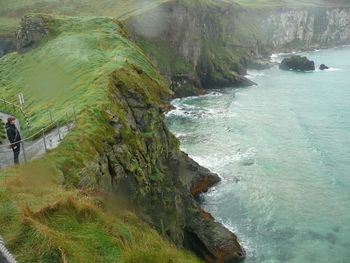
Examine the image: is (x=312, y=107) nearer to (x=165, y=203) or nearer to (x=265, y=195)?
(x=265, y=195)

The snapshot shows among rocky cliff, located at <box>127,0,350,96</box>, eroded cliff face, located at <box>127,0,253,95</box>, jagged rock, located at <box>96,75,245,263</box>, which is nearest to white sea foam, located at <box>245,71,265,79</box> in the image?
eroded cliff face, located at <box>127,0,253,95</box>

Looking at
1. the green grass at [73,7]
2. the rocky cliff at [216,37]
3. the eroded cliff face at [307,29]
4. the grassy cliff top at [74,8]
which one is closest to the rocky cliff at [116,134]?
the rocky cliff at [216,37]

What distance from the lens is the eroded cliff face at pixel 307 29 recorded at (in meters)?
171

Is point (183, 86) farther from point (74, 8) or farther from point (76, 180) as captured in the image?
point (76, 180)

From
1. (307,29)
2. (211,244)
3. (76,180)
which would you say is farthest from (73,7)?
(76,180)

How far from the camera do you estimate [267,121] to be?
242 feet

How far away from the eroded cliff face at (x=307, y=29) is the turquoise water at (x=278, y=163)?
75.6 metres

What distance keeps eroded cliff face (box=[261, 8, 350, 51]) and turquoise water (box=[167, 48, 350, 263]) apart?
248 ft

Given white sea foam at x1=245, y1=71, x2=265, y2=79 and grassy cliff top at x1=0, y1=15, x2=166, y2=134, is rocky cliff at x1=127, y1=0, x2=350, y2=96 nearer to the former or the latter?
white sea foam at x1=245, y1=71, x2=265, y2=79

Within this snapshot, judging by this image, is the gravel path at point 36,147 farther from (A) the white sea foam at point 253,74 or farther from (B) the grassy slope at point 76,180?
(A) the white sea foam at point 253,74

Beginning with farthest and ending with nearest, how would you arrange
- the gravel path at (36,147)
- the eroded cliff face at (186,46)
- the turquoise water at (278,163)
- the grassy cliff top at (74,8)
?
the grassy cliff top at (74,8) → the eroded cliff face at (186,46) → the turquoise water at (278,163) → the gravel path at (36,147)

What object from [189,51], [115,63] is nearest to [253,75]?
[189,51]

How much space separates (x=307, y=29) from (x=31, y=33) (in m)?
148

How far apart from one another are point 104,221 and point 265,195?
3191 cm
